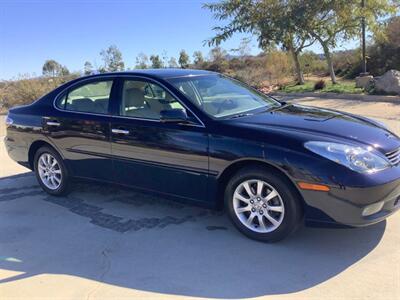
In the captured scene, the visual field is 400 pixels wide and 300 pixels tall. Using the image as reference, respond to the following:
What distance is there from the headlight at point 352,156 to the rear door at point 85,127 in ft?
7.74

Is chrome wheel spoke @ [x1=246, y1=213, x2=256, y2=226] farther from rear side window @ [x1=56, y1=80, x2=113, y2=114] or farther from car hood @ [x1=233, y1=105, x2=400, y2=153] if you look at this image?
rear side window @ [x1=56, y1=80, x2=113, y2=114]

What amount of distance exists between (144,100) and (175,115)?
2.18 ft

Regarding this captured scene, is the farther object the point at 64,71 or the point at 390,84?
the point at 64,71

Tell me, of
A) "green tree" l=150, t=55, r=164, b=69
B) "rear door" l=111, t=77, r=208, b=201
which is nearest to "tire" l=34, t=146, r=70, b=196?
"rear door" l=111, t=77, r=208, b=201

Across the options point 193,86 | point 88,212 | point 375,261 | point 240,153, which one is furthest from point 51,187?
point 375,261

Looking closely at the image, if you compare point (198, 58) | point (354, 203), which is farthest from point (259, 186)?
point (198, 58)

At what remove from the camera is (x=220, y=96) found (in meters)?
4.79

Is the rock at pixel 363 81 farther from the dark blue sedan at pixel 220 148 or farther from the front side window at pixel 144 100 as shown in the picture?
the front side window at pixel 144 100

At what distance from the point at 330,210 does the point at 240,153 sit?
35.6 inches

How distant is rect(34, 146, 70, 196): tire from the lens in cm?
554

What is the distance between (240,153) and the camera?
3904 millimetres

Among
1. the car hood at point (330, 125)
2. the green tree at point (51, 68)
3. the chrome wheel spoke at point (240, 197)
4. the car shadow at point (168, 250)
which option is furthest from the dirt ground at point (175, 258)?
the green tree at point (51, 68)

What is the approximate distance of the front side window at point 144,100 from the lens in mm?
4582

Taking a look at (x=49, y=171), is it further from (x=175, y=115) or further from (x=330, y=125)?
(x=330, y=125)
